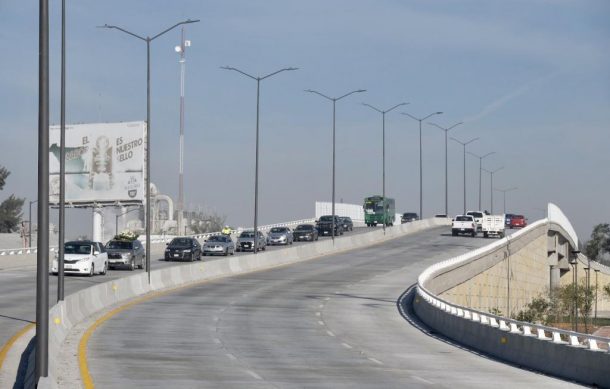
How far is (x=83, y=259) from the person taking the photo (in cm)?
5716

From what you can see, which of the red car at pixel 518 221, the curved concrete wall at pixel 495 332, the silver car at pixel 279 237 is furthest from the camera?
the red car at pixel 518 221

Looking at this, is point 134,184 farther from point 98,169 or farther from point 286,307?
point 286,307

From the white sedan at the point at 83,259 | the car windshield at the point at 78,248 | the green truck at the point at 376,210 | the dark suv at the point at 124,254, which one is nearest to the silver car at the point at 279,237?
the green truck at the point at 376,210

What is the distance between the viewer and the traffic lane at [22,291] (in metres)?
34.9

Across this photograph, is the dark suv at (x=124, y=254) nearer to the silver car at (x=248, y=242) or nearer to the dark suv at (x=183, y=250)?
the dark suv at (x=183, y=250)

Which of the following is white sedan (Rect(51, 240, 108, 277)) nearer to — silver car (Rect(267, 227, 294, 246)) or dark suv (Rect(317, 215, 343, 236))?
silver car (Rect(267, 227, 294, 246))

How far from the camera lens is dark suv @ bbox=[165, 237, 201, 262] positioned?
75312mm

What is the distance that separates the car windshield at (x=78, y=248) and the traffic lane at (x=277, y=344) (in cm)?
566

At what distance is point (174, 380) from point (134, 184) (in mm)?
71378

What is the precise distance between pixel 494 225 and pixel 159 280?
65.8m

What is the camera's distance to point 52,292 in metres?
47.3

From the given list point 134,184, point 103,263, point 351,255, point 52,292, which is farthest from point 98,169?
point 52,292

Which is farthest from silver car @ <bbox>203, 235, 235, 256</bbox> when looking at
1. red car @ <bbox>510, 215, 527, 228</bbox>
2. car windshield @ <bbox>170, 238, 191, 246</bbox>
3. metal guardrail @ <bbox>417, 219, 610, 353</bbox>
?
red car @ <bbox>510, 215, 527, 228</bbox>

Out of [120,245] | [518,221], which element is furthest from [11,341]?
[518,221]
